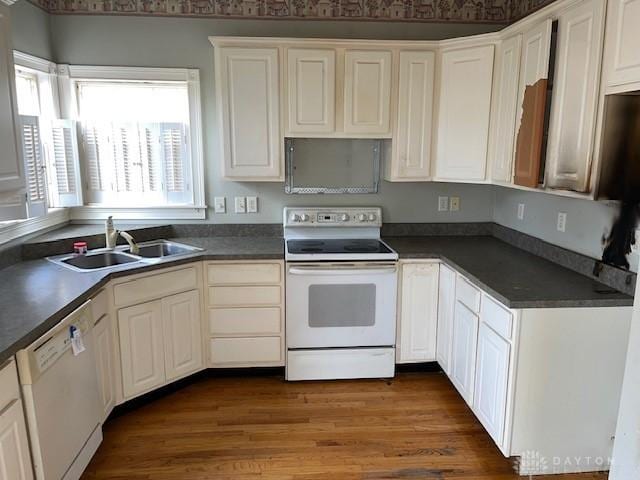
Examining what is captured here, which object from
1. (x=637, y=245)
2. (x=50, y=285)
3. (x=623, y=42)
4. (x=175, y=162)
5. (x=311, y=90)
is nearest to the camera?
(x=623, y=42)

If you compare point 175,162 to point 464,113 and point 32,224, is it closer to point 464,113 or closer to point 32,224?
point 32,224

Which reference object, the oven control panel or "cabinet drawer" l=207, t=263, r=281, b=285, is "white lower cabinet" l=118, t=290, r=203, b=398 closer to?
"cabinet drawer" l=207, t=263, r=281, b=285

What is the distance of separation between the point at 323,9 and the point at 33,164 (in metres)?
2.19

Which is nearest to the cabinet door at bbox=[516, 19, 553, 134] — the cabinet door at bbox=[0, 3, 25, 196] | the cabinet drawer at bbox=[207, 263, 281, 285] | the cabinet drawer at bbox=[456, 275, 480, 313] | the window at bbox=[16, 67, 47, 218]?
the cabinet drawer at bbox=[456, 275, 480, 313]

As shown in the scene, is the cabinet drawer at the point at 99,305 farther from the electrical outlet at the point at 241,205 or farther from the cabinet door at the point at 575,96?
the cabinet door at the point at 575,96

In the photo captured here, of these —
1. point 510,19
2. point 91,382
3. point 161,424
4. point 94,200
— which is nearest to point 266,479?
point 161,424

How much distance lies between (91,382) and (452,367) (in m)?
2.05

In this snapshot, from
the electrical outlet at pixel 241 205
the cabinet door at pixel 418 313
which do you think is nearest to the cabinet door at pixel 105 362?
the electrical outlet at pixel 241 205

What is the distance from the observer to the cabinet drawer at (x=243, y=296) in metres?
3.02

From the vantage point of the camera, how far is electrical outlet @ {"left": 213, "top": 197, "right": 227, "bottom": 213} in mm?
3484

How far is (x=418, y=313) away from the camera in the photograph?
10.2 ft

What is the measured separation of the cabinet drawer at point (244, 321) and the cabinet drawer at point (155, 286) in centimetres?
27

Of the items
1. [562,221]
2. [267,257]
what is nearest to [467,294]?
[562,221]

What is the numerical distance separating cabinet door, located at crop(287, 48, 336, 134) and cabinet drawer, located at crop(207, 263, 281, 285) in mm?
932
